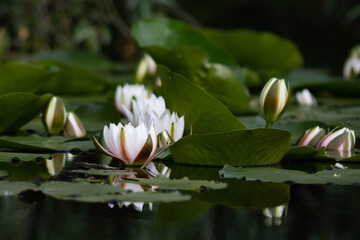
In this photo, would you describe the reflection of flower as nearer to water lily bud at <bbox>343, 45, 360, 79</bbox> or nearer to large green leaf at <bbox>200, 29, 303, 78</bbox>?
large green leaf at <bbox>200, 29, 303, 78</bbox>

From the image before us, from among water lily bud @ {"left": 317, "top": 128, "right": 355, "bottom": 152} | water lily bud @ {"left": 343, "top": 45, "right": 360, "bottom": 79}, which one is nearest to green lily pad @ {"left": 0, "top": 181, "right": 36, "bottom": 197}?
water lily bud @ {"left": 317, "top": 128, "right": 355, "bottom": 152}

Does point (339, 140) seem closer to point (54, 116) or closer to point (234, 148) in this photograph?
point (234, 148)

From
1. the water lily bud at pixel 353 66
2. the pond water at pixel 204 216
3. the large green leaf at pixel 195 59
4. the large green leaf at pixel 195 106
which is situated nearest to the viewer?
the pond water at pixel 204 216

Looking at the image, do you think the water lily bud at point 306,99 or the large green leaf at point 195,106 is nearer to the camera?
the large green leaf at point 195,106

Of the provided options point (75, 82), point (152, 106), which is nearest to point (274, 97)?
point (152, 106)

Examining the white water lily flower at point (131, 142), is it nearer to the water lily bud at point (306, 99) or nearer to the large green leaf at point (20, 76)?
the large green leaf at point (20, 76)

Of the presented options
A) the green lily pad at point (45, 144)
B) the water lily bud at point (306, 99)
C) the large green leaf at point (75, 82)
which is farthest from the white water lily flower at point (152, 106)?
the water lily bud at point (306, 99)
